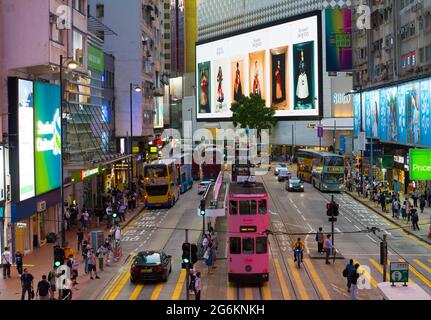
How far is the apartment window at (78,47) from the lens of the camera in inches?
1822

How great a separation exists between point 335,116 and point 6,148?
3373 inches

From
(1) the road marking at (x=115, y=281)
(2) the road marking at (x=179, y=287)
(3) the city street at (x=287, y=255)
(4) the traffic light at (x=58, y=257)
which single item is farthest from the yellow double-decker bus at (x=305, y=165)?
(4) the traffic light at (x=58, y=257)

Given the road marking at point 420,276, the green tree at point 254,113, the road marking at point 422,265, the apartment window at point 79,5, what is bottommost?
the road marking at point 422,265

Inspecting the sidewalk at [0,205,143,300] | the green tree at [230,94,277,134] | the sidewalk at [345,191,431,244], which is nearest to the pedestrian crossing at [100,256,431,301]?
the sidewalk at [0,205,143,300]

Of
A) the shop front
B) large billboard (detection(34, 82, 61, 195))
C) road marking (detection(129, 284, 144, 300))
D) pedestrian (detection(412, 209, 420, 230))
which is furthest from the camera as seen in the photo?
pedestrian (detection(412, 209, 420, 230))

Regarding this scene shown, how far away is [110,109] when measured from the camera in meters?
74.2

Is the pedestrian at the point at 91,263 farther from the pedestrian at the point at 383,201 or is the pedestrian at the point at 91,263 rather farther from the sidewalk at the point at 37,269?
the pedestrian at the point at 383,201

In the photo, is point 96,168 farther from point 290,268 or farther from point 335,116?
point 335,116

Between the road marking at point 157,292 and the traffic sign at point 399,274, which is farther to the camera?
the road marking at point 157,292

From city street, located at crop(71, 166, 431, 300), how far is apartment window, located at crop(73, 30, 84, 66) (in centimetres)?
1197

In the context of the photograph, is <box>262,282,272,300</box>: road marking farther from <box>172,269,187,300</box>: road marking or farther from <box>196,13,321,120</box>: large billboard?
<box>196,13,321,120</box>: large billboard

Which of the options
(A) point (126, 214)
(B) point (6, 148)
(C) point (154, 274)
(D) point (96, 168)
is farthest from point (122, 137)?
(C) point (154, 274)

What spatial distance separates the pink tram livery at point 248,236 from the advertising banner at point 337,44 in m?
83.9

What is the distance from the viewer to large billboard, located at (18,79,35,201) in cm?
3647
